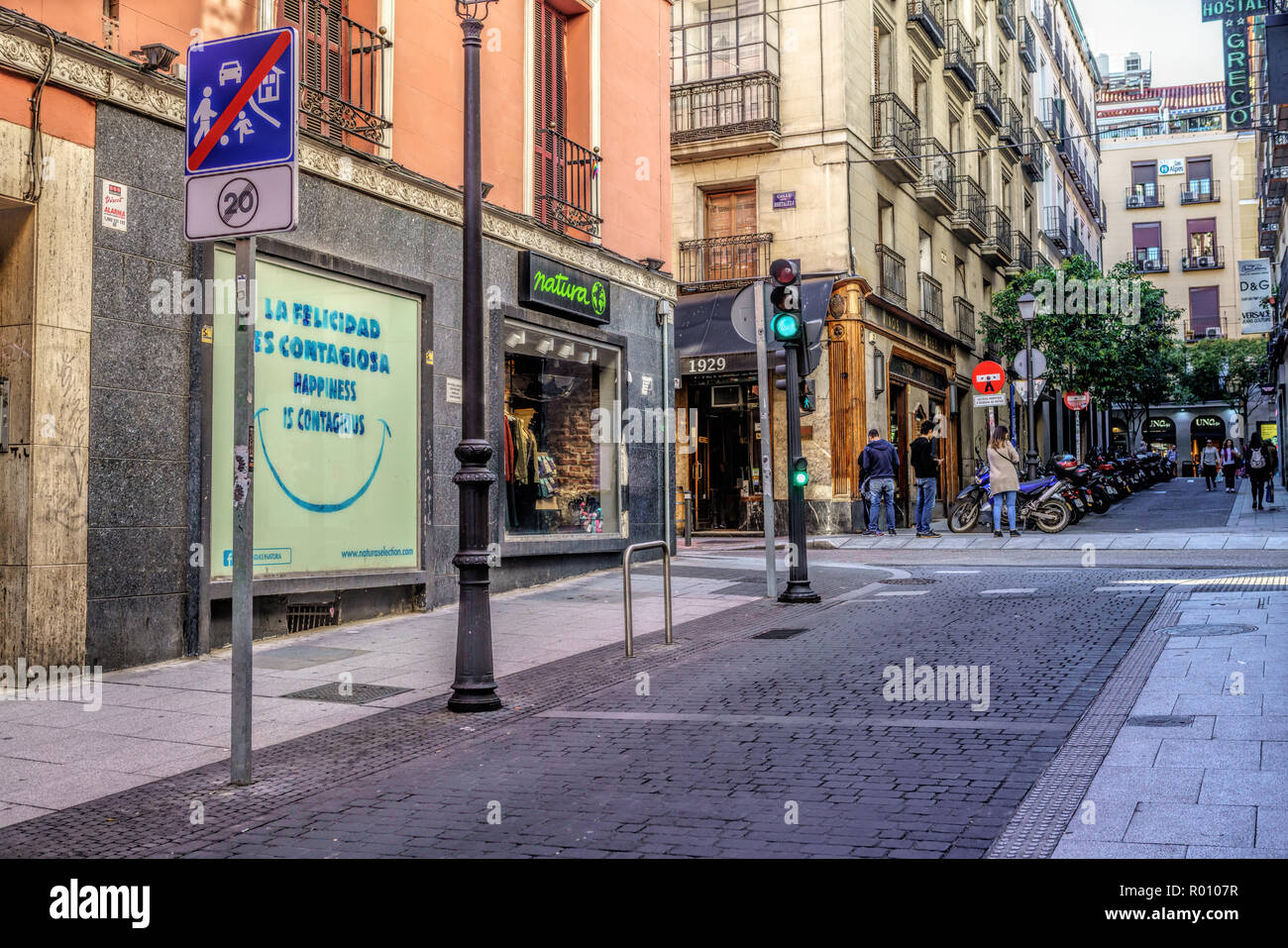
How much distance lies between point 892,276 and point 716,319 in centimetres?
463

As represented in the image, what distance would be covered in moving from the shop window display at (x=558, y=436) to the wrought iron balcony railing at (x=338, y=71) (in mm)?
3009

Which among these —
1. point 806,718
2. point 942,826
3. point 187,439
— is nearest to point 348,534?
point 187,439

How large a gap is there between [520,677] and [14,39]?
5.43 m

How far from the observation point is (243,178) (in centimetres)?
546

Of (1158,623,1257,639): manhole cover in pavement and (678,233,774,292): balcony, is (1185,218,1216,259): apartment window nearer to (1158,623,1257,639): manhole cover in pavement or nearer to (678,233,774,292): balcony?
(678,233,774,292): balcony

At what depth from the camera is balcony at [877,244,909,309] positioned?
25.9 m

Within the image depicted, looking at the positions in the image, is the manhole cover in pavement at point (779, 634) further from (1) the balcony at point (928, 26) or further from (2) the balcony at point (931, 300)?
(1) the balcony at point (928, 26)

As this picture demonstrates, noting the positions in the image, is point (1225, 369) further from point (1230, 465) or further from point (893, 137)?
point (893, 137)

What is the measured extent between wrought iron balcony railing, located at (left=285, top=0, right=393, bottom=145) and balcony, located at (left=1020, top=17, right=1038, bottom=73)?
32.8 m

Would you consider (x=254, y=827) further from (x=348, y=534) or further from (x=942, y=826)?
(x=348, y=534)

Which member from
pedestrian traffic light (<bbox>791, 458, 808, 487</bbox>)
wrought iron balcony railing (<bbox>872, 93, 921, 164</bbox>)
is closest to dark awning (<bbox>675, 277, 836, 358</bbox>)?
wrought iron balcony railing (<bbox>872, 93, 921, 164</bbox>)

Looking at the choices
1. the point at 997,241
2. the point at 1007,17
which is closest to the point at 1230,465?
the point at 997,241

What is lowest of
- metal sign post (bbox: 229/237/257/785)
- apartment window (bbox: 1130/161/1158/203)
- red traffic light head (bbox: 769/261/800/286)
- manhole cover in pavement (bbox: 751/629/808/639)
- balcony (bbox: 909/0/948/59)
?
manhole cover in pavement (bbox: 751/629/808/639)

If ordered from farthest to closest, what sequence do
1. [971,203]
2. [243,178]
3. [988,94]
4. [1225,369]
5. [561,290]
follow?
[1225,369], [988,94], [971,203], [561,290], [243,178]
